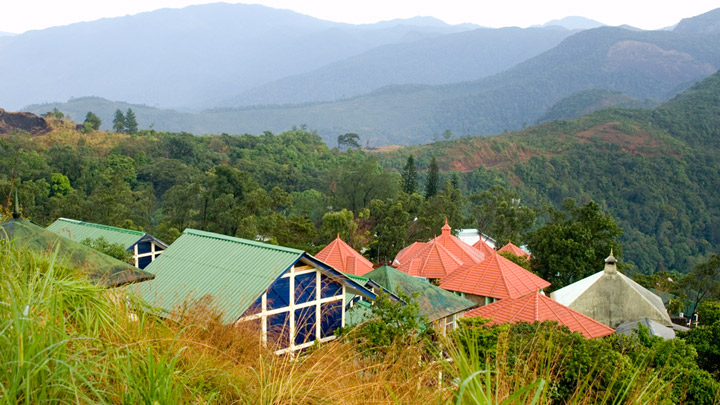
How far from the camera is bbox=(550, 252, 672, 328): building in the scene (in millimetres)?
16453

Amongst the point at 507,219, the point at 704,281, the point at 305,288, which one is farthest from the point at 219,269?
the point at 507,219

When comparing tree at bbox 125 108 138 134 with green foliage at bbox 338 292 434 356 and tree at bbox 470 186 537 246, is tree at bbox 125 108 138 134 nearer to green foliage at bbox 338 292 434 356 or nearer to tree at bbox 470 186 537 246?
tree at bbox 470 186 537 246

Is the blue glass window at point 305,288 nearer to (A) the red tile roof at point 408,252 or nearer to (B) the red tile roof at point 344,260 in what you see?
(B) the red tile roof at point 344,260

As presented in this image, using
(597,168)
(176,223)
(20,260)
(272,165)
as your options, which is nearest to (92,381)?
(20,260)

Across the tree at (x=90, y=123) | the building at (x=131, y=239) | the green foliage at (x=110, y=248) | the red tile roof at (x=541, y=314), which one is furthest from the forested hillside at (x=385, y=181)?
the red tile roof at (x=541, y=314)

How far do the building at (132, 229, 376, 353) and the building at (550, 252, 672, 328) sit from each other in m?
9.92

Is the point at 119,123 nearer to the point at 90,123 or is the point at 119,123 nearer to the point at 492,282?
the point at 90,123

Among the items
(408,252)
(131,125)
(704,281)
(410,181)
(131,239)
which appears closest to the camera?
(131,239)

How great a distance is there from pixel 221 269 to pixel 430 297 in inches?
221

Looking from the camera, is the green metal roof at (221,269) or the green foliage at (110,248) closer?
the green metal roof at (221,269)

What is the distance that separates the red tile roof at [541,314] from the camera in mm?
13352

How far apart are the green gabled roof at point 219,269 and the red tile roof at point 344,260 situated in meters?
11.4

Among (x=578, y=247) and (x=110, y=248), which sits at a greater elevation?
(x=110, y=248)

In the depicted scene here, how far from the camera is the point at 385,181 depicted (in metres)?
38.1
